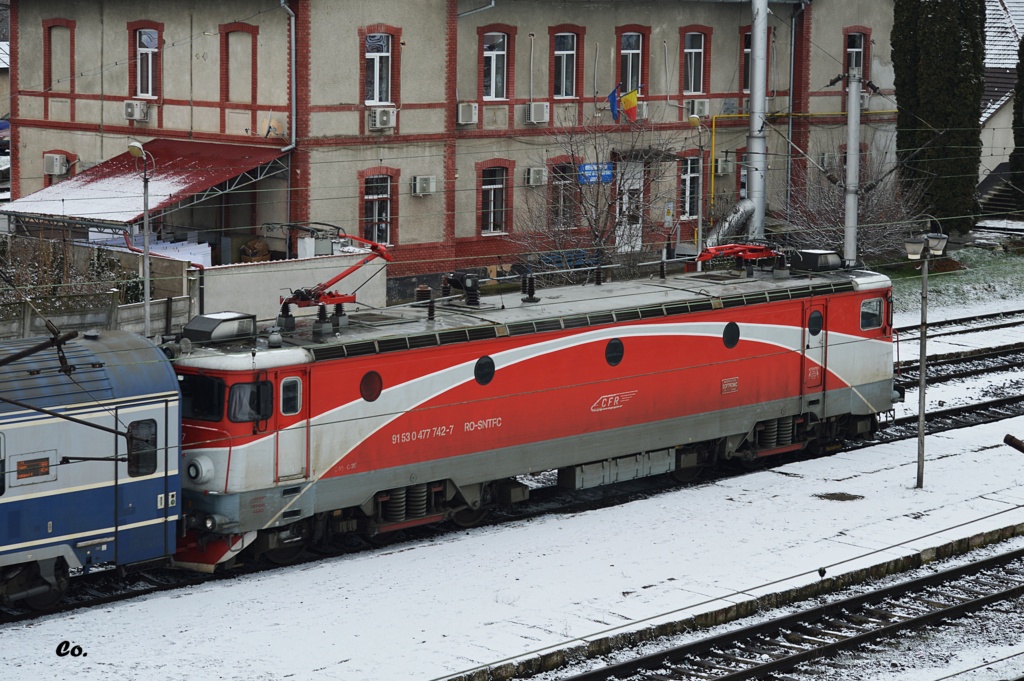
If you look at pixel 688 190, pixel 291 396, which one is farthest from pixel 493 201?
pixel 291 396

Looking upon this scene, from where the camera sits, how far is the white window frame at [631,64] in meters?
41.7

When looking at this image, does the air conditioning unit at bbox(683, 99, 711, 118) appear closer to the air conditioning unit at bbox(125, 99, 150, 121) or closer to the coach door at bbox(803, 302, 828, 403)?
the air conditioning unit at bbox(125, 99, 150, 121)

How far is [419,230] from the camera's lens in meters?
37.3

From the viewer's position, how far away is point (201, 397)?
1820 centimetres

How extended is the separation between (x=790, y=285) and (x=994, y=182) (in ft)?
108

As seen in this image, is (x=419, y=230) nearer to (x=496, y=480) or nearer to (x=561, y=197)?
(x=561, y=197)

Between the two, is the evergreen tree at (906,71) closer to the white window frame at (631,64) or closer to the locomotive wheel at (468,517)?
the white window frame at (631,64)

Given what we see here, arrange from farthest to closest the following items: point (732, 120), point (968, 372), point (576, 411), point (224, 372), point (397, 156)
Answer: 1. point (732, 120)
2. point (397, 156)
3. point (968, 372)
4. point (576, 411)
5. point (224, 372)

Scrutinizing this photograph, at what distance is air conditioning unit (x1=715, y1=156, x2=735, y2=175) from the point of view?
4462 centimetres

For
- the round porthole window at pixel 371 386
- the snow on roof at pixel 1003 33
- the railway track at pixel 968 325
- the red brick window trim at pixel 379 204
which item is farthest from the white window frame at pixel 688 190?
the round porthole window at pixel 371 386

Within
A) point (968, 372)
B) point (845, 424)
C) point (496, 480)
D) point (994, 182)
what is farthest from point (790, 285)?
point (994, 182)

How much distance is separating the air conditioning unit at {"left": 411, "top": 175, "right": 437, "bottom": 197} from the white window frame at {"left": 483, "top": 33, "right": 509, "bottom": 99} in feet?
10.4

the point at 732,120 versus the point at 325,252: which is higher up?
the point at 732,120

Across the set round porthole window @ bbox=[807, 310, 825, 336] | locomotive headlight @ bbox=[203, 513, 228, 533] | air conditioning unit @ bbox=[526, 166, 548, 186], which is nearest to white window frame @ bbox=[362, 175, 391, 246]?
air conditioning unit @ bbox=[526, 166, 548, 186]
